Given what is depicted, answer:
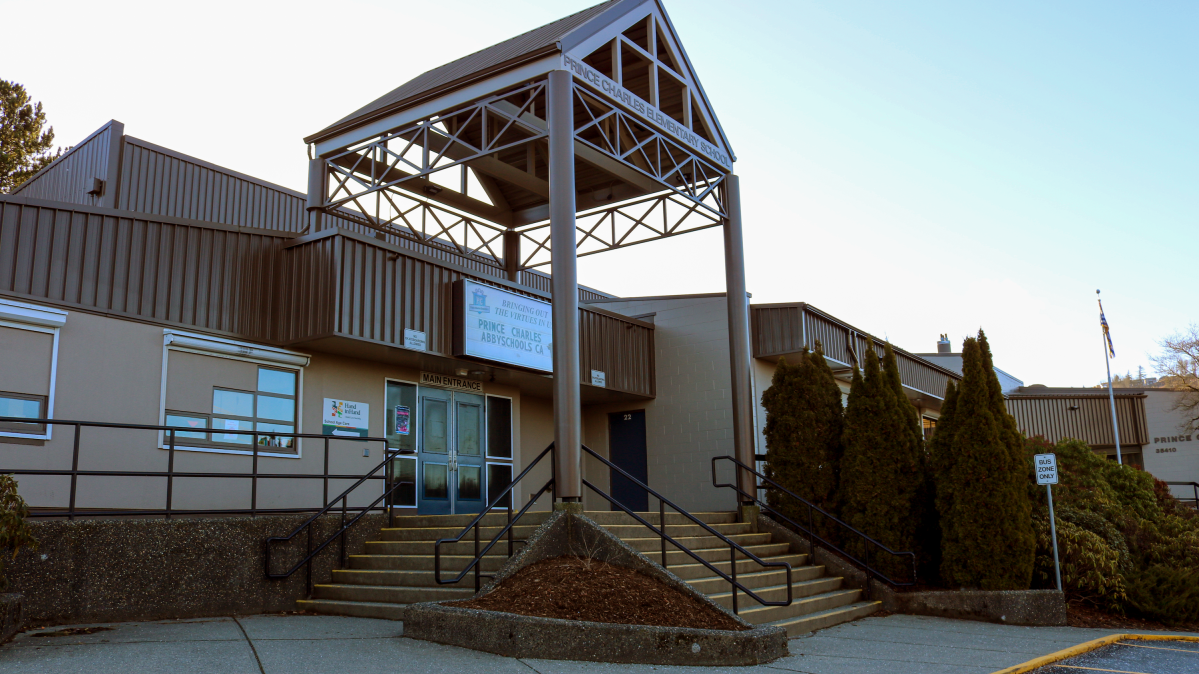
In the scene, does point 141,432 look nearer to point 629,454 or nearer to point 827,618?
point 827,618

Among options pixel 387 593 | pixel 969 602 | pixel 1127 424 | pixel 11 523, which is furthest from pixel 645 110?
pixel 1127 424

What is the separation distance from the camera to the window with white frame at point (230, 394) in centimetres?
1184

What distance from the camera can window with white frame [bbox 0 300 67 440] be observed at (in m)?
10.3

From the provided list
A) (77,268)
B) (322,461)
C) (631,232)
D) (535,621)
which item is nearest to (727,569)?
(535,621)

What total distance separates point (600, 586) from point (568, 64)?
692 centimetres

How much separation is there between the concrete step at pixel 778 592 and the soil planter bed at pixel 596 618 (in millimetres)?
869

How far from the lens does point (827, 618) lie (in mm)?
10242

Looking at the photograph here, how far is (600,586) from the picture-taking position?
853cm

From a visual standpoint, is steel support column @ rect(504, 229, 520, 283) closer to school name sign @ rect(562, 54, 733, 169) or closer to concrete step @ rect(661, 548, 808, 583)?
school name sign @ rect(562, 54, 733, 169)

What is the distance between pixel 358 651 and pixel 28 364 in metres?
5.84

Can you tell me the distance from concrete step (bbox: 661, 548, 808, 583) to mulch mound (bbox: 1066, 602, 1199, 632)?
10.8 ft

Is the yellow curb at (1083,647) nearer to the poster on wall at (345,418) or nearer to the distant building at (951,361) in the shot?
the poster on wall at (345,418)

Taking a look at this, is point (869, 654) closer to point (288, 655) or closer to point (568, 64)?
point (288, 655)

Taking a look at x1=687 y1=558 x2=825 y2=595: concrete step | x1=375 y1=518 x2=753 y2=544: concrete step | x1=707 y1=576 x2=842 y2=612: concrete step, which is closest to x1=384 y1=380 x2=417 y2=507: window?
x1=375 y1=518 x2=753 y2=544: concrete step
